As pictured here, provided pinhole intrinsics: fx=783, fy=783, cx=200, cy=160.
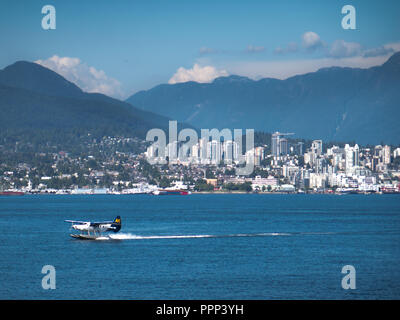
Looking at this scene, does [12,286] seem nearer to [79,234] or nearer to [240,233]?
[79,234]

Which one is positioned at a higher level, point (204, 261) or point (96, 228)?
point (96, 228)

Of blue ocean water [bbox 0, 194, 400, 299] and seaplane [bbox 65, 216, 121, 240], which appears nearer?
blue ocean water [bbox 0, 194, 400, 299]

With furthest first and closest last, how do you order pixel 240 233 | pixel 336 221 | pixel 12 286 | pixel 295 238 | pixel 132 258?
1. pixel 336 221
2. pixel 240 233
3. pixel 295 238
4. pixel 132 258
5. pixel 12 286

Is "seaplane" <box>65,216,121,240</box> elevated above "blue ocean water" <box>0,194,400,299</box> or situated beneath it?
elevated above

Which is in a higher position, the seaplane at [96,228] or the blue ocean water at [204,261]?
the seaplane at [96,228]

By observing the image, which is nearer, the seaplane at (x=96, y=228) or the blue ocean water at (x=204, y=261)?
the blue ocean water at (x=204, y=261)

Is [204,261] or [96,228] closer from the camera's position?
[204,261]

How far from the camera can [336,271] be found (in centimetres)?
4184
